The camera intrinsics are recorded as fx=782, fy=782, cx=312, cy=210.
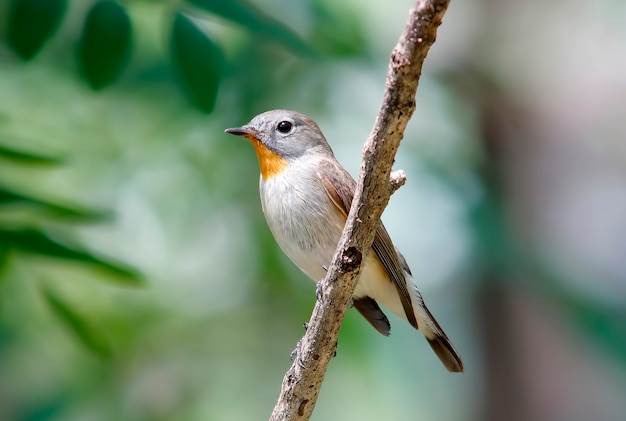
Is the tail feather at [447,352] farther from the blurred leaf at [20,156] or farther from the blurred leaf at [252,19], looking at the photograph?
the blurred leaf at [20,156]

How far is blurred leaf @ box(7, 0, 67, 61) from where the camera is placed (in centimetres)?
305

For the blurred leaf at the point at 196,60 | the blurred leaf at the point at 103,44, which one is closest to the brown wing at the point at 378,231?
the blurred leaf at the point at 196,60

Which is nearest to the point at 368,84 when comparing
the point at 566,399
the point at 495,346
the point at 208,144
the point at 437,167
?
the point at 437,167

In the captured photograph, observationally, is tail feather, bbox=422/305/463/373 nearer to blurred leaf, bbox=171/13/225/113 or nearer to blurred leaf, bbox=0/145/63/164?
blurred leaf, bbox=171/13/225/113

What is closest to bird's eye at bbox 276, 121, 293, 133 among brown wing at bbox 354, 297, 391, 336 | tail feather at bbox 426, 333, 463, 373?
brown wing at bbox 354, 297, 391, 336

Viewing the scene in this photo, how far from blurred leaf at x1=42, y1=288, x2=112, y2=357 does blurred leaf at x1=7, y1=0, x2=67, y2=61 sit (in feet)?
3.59

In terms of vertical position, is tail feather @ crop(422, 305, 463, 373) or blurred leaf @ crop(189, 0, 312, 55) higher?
blurred leaf @ crop(189, 0, 312, 55)

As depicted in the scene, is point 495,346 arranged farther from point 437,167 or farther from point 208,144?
point 208,144

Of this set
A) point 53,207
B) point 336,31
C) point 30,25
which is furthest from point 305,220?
point 30,25

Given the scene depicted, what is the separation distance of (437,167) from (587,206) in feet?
9.07

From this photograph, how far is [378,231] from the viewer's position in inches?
151

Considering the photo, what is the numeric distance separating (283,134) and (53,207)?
163 cm

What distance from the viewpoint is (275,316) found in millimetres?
6246

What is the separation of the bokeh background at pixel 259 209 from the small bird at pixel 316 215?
43 centimetres
